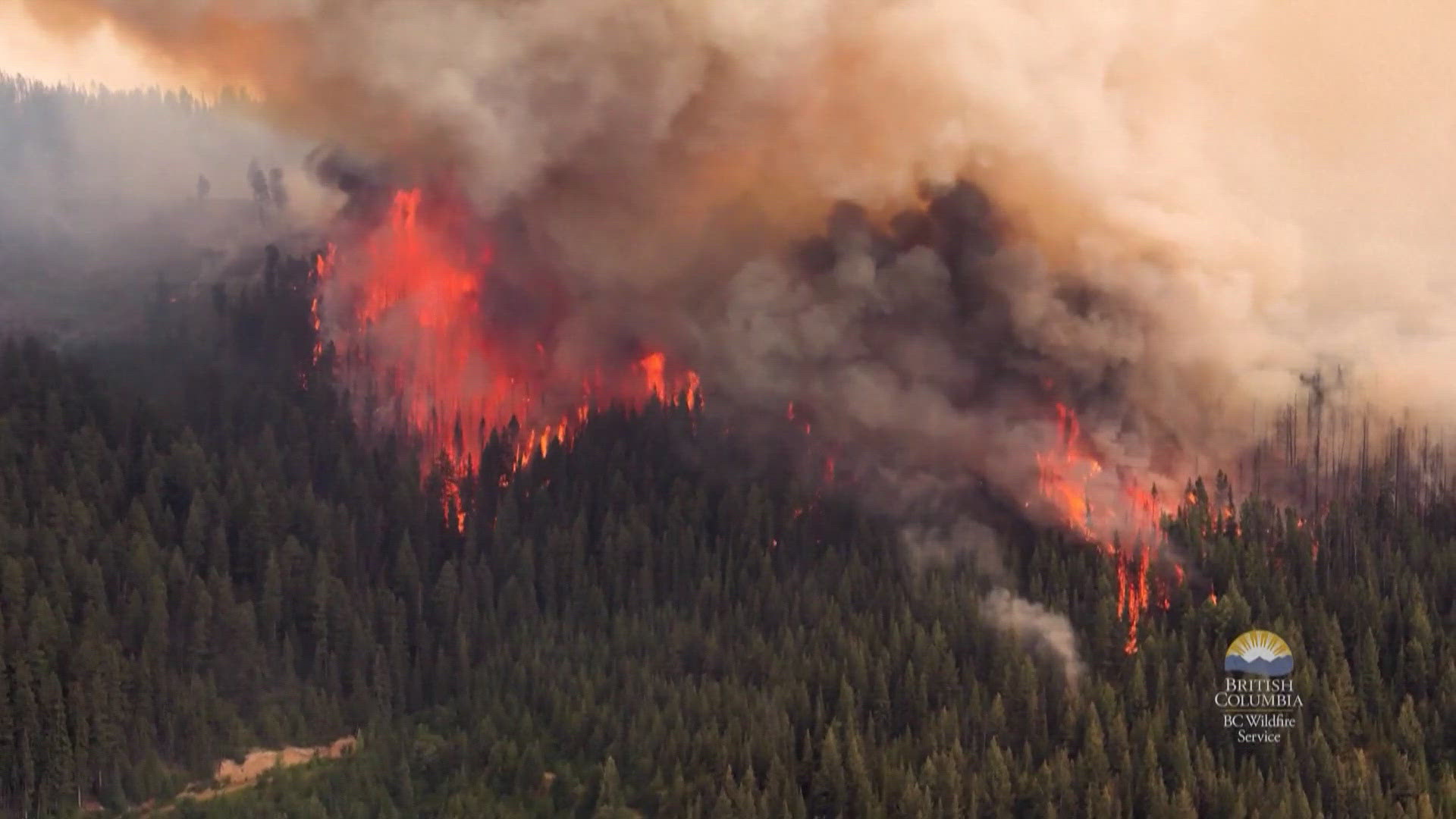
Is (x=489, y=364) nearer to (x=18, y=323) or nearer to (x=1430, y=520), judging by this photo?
(x=18, y=323)

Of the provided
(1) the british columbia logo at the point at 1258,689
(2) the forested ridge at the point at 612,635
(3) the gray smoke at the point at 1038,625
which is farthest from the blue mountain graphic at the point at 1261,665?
(3) the gray smoke at the point at 1038,625

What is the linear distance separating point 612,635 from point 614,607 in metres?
5.95

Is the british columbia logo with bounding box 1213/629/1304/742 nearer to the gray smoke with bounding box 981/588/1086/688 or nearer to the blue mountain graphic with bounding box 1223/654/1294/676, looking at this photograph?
the blue mountain graphic with bounding box 1223/654/1294/676

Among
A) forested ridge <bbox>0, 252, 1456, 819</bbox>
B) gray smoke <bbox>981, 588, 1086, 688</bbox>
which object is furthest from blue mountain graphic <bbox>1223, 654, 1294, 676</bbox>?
gray smoke <bbox>981, 588, 1086, 688</bbox>

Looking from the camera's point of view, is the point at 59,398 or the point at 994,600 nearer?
the point at 994,600

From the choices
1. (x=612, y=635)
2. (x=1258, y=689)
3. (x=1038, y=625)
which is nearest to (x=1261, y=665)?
(x=1258, y=689)

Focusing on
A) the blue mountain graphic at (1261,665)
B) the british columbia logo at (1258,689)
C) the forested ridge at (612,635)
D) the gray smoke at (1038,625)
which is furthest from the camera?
the gray smoke at (1038,625)

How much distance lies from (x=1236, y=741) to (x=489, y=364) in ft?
275

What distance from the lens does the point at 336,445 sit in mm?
171125

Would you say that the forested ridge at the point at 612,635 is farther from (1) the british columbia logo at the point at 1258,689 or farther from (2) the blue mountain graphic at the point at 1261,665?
(2) the blue mountain graphic at the point at 1261,665

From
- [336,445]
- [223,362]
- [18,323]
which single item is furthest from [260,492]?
[18,323]

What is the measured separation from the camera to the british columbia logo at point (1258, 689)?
422 feet

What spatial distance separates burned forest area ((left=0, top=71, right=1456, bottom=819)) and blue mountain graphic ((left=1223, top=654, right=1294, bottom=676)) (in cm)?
76

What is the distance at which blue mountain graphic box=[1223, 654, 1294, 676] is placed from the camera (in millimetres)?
134500
